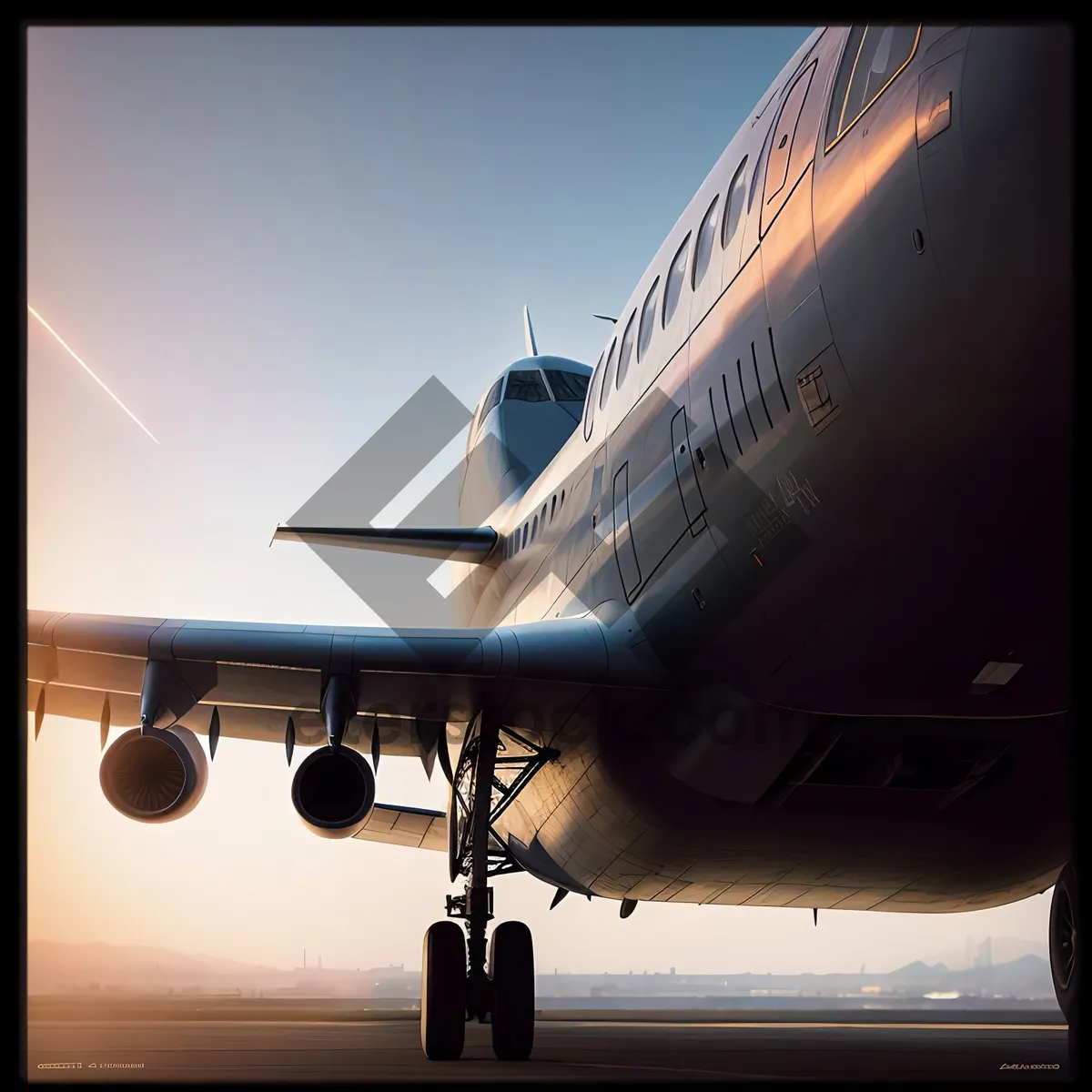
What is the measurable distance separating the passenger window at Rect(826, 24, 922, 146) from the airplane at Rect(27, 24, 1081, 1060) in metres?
0.03

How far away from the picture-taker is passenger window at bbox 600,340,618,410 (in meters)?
10.2

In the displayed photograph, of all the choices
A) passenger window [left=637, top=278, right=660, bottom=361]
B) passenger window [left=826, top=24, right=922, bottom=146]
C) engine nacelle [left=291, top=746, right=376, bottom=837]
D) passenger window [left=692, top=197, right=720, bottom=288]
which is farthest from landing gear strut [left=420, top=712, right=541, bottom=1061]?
passenger window [left=826, top=24, right=922, bottom=146]

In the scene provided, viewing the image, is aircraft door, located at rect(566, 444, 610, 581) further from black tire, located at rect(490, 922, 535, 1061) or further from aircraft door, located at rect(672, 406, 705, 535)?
black tire, located at rect(490, 922, 535, 1061)

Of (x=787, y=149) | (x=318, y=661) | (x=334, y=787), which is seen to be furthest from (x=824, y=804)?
(x=787, y=149)

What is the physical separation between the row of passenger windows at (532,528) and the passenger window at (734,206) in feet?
13.0

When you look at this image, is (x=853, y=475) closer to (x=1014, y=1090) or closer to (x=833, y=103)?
(x=833, y=103)

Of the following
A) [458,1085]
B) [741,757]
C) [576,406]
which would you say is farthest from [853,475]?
[576,406]

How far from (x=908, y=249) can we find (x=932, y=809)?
15.5ft

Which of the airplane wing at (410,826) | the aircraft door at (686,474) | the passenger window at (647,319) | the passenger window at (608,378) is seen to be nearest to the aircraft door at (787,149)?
the aircraft door at (686,474)

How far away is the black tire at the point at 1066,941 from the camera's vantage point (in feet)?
26.6

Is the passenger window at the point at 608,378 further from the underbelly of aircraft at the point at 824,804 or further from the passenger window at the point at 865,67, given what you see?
the passenger window at the point at 865,67

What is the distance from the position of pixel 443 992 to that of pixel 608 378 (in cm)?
494

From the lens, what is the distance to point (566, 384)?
18328 millimetres

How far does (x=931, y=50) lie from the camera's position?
522 centimetres
